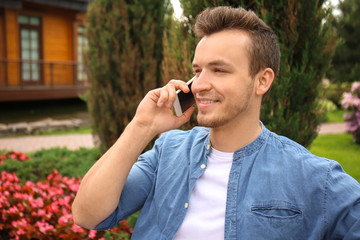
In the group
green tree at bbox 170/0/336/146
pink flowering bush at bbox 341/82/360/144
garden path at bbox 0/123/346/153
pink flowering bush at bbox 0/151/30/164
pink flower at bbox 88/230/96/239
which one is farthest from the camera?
garden path at bbox 0/123/346/153

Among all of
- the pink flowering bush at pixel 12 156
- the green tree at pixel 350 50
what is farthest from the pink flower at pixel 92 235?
the green tree at pixel 350 50

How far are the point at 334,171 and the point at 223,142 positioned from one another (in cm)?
62

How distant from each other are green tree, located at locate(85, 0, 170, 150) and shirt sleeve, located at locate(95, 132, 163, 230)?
358 centimetres

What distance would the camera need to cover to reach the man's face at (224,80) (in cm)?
191

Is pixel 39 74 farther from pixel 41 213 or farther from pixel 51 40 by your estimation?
pixel 41 213

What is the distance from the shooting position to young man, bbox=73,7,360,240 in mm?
1765

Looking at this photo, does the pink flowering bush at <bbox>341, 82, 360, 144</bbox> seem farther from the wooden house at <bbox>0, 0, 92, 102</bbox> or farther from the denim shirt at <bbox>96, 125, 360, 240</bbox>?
the wooden house at <bbox>0, 0, 92, 102</bbox>

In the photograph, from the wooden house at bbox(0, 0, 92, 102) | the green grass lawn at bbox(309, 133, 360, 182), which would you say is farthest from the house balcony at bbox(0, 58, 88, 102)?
the green grass lawn at bbox(309, 133, 360, 182)

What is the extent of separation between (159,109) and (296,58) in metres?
1.63

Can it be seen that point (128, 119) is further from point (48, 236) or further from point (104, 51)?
point (48, 236)

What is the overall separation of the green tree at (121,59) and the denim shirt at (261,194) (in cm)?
373

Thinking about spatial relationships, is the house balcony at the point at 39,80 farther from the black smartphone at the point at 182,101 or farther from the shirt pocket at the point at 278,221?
the shirt pocket at the point at 278,221

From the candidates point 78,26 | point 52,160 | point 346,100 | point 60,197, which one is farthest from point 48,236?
point 78,26

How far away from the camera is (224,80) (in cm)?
A: 191
